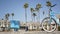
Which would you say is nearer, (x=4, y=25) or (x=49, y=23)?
(x=49, y=23)

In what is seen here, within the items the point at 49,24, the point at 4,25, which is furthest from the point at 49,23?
the point at 4,25

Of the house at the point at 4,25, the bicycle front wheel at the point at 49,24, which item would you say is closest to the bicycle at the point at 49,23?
the bicycle front wheel at the point at 49,24

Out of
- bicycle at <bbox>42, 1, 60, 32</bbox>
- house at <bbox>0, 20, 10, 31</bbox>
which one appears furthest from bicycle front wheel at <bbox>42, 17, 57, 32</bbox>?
house at <bbox>0, 20, 10, 31</bbox>

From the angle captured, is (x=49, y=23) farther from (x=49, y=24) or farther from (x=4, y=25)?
(x=4, y=25)

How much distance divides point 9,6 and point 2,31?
842 mm

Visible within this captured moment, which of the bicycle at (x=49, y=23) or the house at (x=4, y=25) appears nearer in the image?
the bicycle at (x=49, y=23)

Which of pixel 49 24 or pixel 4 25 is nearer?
pixel 49 24

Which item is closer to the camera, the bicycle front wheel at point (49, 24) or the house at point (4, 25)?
the bicycle front wheel at point (49, 24)

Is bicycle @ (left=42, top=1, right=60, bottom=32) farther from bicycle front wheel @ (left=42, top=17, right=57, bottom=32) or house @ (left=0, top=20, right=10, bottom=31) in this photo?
house @ (left=0, top=20, right=10, bottom=31)

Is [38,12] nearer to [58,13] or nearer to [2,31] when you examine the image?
[58,13]

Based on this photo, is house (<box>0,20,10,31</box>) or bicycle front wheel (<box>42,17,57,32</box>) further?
house (<box>0,20,10,31</box>)

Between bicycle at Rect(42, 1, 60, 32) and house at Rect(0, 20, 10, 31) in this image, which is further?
house at Rect(0, 20, 10, 31)

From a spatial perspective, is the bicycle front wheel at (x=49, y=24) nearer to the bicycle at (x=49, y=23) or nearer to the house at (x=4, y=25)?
the bicycle at (x=49, y=23)

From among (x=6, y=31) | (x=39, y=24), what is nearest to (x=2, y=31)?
(x=6, y=31)
